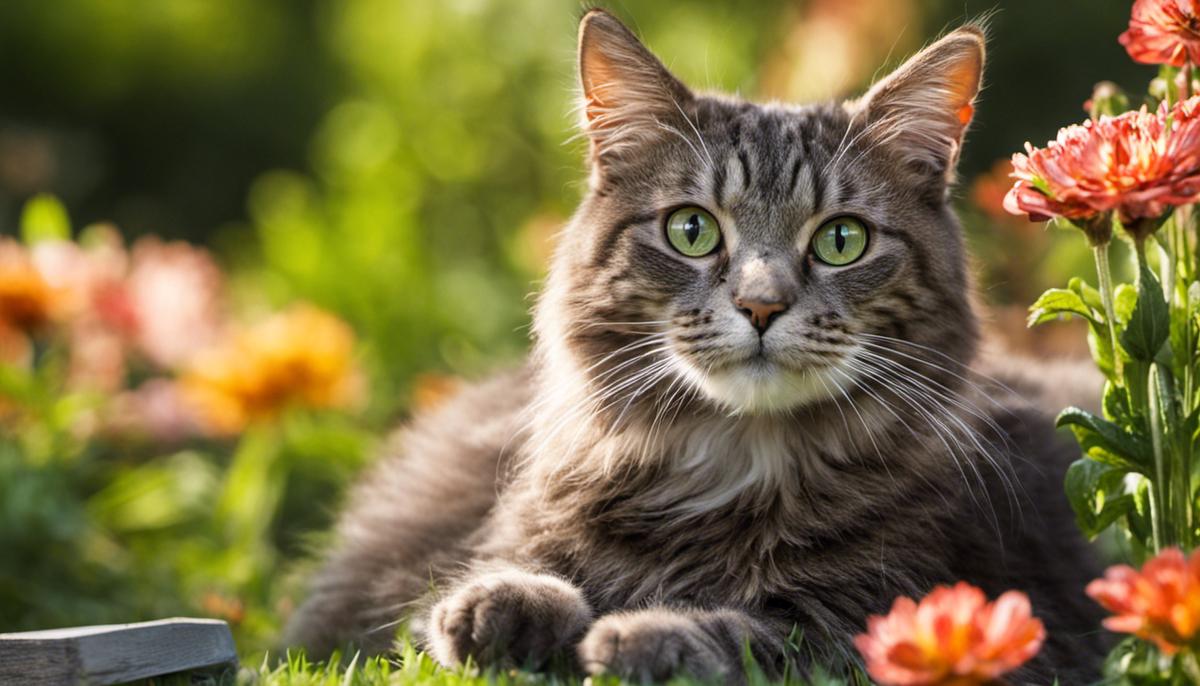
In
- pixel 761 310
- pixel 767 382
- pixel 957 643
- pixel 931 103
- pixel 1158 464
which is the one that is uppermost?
pixel 931 103

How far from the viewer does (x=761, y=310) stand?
227 cm

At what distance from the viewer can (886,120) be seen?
2.62 metres

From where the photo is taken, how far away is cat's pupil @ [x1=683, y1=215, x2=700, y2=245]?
2510 millimetres

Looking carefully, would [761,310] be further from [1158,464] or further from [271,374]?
[271,374]

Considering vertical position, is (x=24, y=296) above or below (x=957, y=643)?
above

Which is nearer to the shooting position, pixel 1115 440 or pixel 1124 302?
pixel 1115 440

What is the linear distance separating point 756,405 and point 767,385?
0.17 feet

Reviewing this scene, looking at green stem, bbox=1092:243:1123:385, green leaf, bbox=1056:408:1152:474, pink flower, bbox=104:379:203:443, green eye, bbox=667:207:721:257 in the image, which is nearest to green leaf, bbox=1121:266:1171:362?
green stem, bbox=1092:243:1123:385

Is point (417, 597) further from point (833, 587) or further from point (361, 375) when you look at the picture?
point (361, 375)

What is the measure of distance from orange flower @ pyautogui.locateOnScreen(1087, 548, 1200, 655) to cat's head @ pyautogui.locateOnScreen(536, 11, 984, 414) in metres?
0.69

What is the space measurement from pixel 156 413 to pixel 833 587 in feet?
10.1

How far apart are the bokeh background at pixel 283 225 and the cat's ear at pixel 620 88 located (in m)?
0.49

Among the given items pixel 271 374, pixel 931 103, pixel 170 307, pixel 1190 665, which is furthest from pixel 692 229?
pixel 170 307

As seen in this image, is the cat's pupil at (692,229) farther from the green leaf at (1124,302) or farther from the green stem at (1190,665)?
the green stem at (1190,665)
